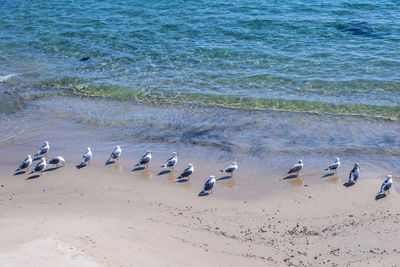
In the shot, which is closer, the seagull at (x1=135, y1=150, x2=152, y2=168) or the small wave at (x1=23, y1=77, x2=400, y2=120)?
the seagull at (x1=135, y1=150, x2=152, y2=168)

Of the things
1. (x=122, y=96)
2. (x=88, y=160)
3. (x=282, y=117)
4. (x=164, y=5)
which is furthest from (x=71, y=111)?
(x=164, y=5)

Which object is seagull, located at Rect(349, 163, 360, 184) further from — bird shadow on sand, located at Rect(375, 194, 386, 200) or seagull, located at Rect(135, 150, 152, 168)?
seagull, located at Rect(135, 150, 152, 168)

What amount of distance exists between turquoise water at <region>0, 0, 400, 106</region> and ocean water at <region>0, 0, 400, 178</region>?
9 centimetres

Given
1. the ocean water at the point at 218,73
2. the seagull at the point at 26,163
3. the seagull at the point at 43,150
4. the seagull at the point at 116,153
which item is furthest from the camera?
the ocean water at the point at 218,73

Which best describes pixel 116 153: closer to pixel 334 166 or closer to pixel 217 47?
pixel 334 166

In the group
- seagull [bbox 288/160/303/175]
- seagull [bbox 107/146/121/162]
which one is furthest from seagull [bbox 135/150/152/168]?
seagull [bbox 288/160/303/175]

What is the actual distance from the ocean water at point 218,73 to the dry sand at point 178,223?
2.84m

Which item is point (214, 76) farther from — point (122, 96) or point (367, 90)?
point (367, 90)

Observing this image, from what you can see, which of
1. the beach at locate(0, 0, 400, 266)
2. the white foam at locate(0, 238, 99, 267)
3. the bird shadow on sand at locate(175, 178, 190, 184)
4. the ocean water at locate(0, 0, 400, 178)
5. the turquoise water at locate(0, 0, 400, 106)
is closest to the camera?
the white foam at locate(0, 238, 99, 267)

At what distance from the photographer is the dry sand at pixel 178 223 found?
10.3 m

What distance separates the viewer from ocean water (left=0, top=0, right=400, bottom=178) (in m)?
17.7

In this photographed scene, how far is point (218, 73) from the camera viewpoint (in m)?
23.4

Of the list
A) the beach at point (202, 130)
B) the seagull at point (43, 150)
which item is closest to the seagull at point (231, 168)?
the beach at point (202, 130)

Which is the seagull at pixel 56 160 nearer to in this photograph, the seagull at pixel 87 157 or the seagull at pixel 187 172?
the seagull at pixel 87 157
